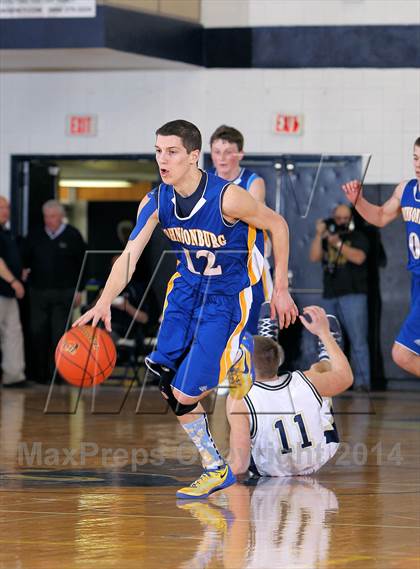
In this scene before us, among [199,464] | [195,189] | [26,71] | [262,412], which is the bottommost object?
Answer: [199,464]

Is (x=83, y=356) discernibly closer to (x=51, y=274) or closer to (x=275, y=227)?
(x=275, y=227)

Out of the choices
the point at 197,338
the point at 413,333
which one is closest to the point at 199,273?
the point at 197,338

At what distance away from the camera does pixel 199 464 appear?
7.76 meters

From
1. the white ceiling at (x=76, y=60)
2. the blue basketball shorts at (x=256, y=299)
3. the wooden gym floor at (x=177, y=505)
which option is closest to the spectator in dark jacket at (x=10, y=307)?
the white ceiling at (x=76, y=60)

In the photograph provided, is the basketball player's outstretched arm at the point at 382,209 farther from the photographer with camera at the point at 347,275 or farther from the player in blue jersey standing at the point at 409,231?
the photographer with camera at the point at 347,275

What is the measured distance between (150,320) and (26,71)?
3.34m

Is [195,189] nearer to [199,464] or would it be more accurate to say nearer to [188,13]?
[199,464]

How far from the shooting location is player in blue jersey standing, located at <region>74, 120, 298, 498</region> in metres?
6.39

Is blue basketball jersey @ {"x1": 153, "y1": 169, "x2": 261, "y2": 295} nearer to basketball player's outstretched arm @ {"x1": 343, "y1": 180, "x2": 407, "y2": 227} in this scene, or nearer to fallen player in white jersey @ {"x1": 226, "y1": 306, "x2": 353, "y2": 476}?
fallen player in white jersey @ {"x1": 226, "y1": 306, "x2": 353, "y2": 476}

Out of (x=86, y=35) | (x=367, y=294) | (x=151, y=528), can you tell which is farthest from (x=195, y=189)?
(x=367, y=294)

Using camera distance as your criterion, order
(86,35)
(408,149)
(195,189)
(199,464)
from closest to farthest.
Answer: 1. (195,189)
2. (199,464)
3. (86,35)
4. (408,149)

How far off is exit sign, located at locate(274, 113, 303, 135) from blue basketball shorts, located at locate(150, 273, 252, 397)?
7.73 m

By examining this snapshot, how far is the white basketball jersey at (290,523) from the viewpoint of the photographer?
4.83 m

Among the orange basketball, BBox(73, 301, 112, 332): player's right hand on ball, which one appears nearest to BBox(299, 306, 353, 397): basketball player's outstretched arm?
the orange basketball
